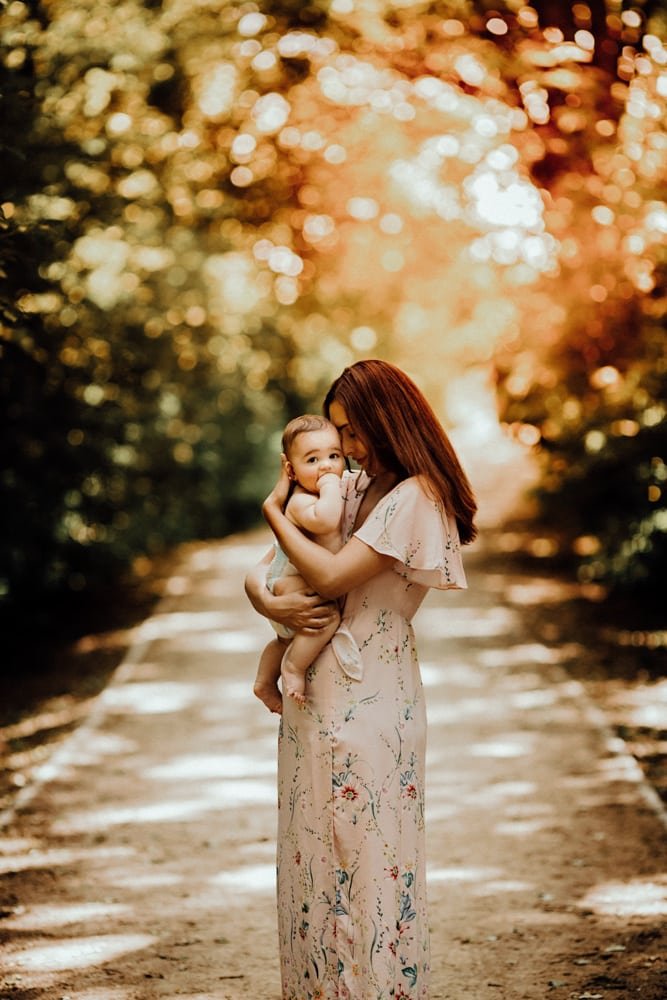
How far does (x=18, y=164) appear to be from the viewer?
7.00m

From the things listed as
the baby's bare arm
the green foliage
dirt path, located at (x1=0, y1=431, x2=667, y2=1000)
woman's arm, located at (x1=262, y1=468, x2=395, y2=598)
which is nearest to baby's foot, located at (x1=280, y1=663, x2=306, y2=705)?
woman's arm, located at (x1=262, y1=468, x2=395, y2=598)

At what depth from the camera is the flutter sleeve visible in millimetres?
3383

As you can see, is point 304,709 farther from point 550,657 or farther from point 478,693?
point 550,657

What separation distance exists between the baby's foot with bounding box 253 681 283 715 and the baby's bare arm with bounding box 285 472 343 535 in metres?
0.57

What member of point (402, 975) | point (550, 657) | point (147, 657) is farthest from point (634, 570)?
point (402, 975)

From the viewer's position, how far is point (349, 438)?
3.49 metres

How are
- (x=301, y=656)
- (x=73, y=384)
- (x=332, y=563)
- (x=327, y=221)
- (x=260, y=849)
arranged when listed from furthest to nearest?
1. (x=327, y=221)
2. (x=73, y=384)
3. (x=260, y=849)
4. (x=301, y=656)
5. (x=332, y=563)

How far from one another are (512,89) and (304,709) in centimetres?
563

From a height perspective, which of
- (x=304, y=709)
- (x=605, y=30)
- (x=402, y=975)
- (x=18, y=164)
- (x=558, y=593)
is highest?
(x=605, y=30)

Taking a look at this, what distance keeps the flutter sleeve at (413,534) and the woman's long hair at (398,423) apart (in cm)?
5

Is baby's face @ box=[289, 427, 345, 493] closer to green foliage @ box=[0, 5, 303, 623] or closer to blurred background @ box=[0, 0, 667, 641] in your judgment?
green foliage @ box=[0, 5, 303, 623]

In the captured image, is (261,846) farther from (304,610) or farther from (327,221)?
(327,221)

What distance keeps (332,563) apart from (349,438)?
0.36m

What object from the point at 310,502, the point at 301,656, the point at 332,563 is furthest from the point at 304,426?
the point at 301,656
